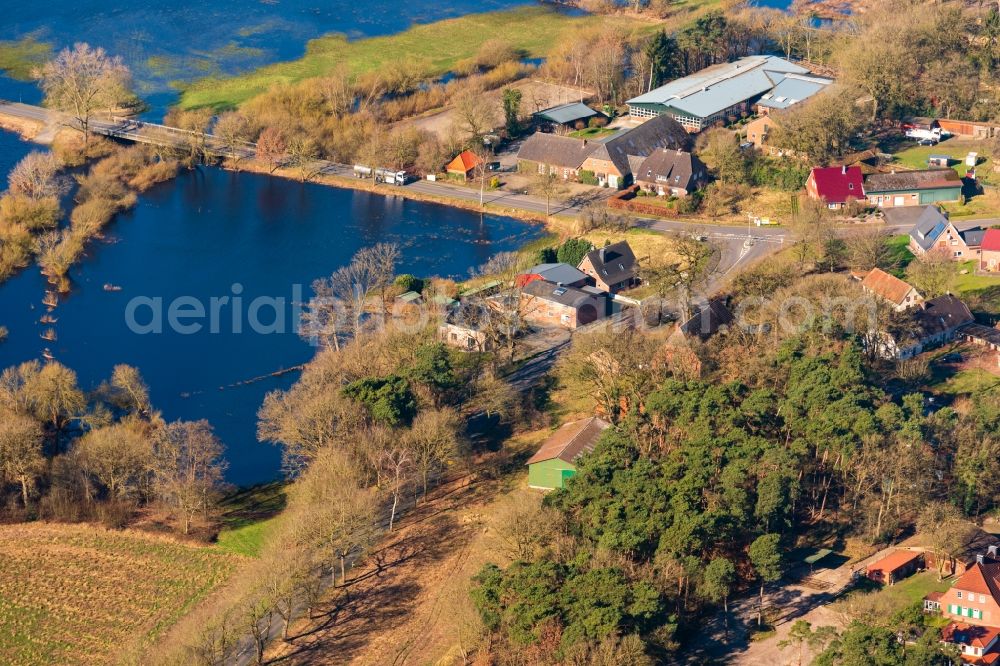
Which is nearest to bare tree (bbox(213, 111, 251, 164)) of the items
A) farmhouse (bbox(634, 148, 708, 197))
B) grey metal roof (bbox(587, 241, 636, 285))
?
farmhouse (bbox(634, 148, 708, 197))

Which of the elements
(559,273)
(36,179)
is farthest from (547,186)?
(36,179)

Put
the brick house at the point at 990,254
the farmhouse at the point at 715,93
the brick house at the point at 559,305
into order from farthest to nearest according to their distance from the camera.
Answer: the farmhouse at the point at 715,93, the brick house at the point at 990,254, the brick house at the point at 559,305

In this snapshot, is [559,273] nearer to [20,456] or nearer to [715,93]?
[20,456]

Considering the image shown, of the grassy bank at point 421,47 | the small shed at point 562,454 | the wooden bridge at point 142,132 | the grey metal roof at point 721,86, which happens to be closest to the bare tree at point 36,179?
the wooden bridge at point 142,132

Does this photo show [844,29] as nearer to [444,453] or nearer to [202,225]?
[202,225]

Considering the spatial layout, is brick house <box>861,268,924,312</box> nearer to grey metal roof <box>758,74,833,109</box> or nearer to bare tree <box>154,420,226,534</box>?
grey metal roof <box>758,74,833,109</box>

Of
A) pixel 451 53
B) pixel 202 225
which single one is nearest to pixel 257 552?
pixel 202 225

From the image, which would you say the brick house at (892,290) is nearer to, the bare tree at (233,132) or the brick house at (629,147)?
the brick house at (629,147)
